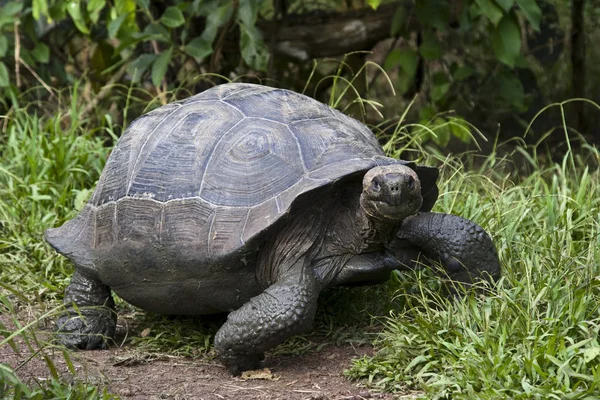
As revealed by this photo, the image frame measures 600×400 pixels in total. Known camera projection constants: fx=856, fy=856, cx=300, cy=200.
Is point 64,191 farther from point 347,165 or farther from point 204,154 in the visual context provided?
point 347,165

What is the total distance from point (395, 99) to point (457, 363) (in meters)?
6.20

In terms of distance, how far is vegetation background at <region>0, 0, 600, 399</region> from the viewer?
298 centimetres

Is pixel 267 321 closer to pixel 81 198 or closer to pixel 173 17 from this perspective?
pixel 81 198

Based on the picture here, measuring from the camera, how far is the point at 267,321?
10.6 ft

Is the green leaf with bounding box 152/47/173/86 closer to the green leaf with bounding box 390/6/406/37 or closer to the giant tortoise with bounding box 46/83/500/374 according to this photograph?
the green leaf with bounding box 390/6/406/37

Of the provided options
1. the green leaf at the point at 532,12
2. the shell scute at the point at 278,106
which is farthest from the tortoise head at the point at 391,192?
the green leaf at the point at 532,12

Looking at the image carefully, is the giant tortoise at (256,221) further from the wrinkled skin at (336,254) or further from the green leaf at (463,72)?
the green leaf at (463,72)

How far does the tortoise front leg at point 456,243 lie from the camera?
3.47 m

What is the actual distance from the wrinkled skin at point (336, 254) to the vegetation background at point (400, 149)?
17 cm

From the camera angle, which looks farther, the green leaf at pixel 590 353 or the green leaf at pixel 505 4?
the green leaf at pixel 505 4

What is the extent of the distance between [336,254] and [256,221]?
0.42m

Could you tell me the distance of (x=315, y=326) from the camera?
3889 millimetres

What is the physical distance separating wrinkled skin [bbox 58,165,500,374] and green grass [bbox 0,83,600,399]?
168 millimetres

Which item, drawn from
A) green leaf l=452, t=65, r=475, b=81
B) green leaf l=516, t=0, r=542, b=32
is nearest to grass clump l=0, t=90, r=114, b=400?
green leaf l=452, t=65, r=475, b=81
